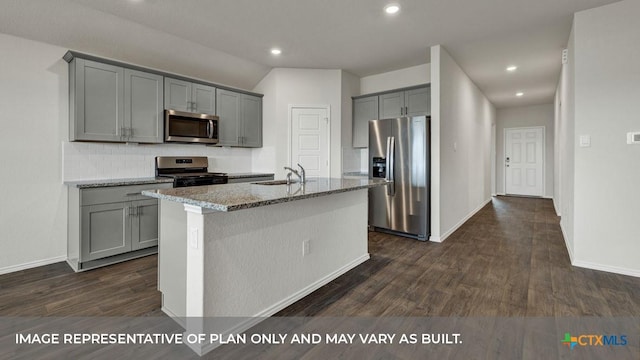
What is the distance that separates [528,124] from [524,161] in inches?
39.7

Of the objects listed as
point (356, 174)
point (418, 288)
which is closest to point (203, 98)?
point (356, 174)

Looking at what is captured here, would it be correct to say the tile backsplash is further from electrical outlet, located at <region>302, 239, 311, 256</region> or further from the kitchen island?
electrical outlet, located at <region>302, 239, 311, 256</region>

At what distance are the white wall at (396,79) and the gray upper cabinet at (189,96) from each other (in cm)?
262

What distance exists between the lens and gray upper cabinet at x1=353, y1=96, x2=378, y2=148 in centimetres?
491

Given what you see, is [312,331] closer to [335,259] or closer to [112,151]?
[335,259]

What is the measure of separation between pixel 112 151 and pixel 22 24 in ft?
4.57

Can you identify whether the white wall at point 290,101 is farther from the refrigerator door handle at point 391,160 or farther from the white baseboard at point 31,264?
the white baseboard at point 31,264

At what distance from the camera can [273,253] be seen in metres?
2.12

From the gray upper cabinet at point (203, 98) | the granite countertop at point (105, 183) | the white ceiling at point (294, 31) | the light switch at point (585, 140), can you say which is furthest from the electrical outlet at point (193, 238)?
the light switch at point (585, 140)

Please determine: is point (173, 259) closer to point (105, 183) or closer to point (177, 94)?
point (105, 183)

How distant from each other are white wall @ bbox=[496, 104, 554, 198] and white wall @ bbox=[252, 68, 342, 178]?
20.2 ft

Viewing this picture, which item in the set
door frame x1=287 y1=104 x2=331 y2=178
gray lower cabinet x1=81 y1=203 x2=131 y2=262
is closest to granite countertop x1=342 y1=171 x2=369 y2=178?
door frame x1=287 y1=104 x2=331 y2=178

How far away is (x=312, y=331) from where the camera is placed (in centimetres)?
190

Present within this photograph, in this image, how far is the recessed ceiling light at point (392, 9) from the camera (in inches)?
115
